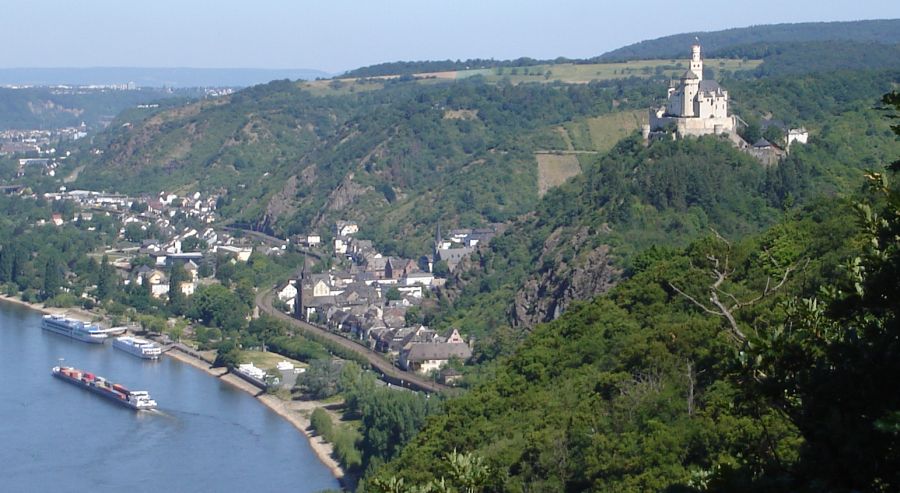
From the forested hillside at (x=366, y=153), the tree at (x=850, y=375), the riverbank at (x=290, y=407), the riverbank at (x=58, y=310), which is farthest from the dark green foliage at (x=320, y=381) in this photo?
the tree at (x=850, y=375)

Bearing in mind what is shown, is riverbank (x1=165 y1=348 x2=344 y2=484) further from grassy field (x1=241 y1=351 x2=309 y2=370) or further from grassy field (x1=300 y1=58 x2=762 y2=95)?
grassy field (x1=300 y1=58 x2=762 y2=95)

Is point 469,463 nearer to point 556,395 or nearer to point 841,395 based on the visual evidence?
point 841,395

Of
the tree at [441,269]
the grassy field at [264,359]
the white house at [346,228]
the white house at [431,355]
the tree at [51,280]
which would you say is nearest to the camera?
the white house at [431,355]

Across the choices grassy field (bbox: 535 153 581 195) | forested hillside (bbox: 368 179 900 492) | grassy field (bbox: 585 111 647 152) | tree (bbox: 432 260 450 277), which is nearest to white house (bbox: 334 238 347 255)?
grassy field (bbox: 535 153 581 195)

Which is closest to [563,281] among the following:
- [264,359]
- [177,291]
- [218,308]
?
[264,359]

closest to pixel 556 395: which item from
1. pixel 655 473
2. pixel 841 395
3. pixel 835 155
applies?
pixel 655 473

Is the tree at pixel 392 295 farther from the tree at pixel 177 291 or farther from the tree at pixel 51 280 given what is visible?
the tree at pixel 51 280

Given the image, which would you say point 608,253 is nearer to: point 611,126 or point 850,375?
point 850,375
